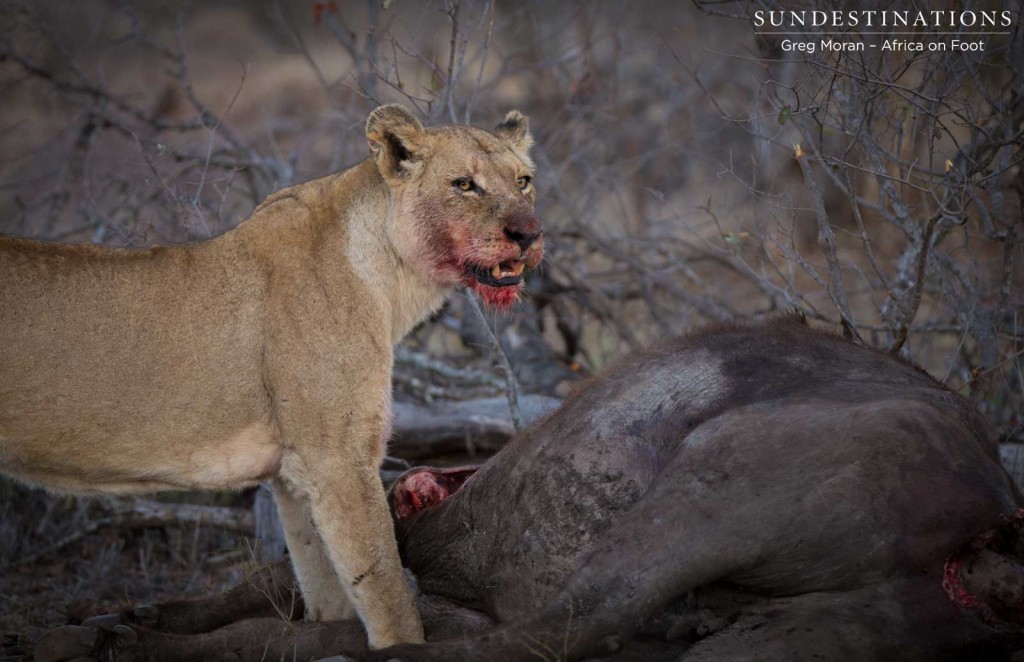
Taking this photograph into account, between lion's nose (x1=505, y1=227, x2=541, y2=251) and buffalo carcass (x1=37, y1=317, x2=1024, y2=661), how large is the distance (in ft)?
1.93

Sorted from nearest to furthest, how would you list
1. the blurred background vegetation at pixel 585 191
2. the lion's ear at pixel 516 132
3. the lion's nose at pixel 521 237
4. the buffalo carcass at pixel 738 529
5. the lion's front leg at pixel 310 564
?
the buffalo carcass at pixel 738 529
the lion's nose at pixel 521 237
the lion's front leg at pixel 310 564
the lion's ear at pixel 516 132
the blurred background vegetation at pixel 585 191

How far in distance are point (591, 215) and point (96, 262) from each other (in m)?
5.77

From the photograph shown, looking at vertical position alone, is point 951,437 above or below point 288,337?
below

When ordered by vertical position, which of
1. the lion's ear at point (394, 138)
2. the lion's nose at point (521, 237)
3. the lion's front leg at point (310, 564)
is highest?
the lion's ear at point (394, 138)

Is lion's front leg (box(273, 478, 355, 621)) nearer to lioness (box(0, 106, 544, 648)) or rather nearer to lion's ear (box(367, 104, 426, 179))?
lioness (box(0, 106, 544, 648))

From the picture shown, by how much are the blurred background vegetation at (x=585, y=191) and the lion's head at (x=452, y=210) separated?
1.12 meters

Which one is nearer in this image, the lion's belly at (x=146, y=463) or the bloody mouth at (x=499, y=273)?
the lion's belly at (x=146, y=463)

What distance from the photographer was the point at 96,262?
3.72 metres

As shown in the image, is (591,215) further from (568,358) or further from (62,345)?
(62,345)

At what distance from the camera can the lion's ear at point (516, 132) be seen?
443 cm

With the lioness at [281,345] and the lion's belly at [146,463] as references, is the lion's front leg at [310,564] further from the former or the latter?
the lion's belly at [146,463]

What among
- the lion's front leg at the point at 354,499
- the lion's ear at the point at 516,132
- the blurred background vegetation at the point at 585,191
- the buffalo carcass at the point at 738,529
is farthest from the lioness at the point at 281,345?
the blurred background vegetation at the point at 585,191

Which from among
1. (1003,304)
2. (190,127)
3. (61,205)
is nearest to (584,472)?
(1003,304)

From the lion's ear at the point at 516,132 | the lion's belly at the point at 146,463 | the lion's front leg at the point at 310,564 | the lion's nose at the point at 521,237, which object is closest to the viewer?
the lion's belly at the point at 146,463
